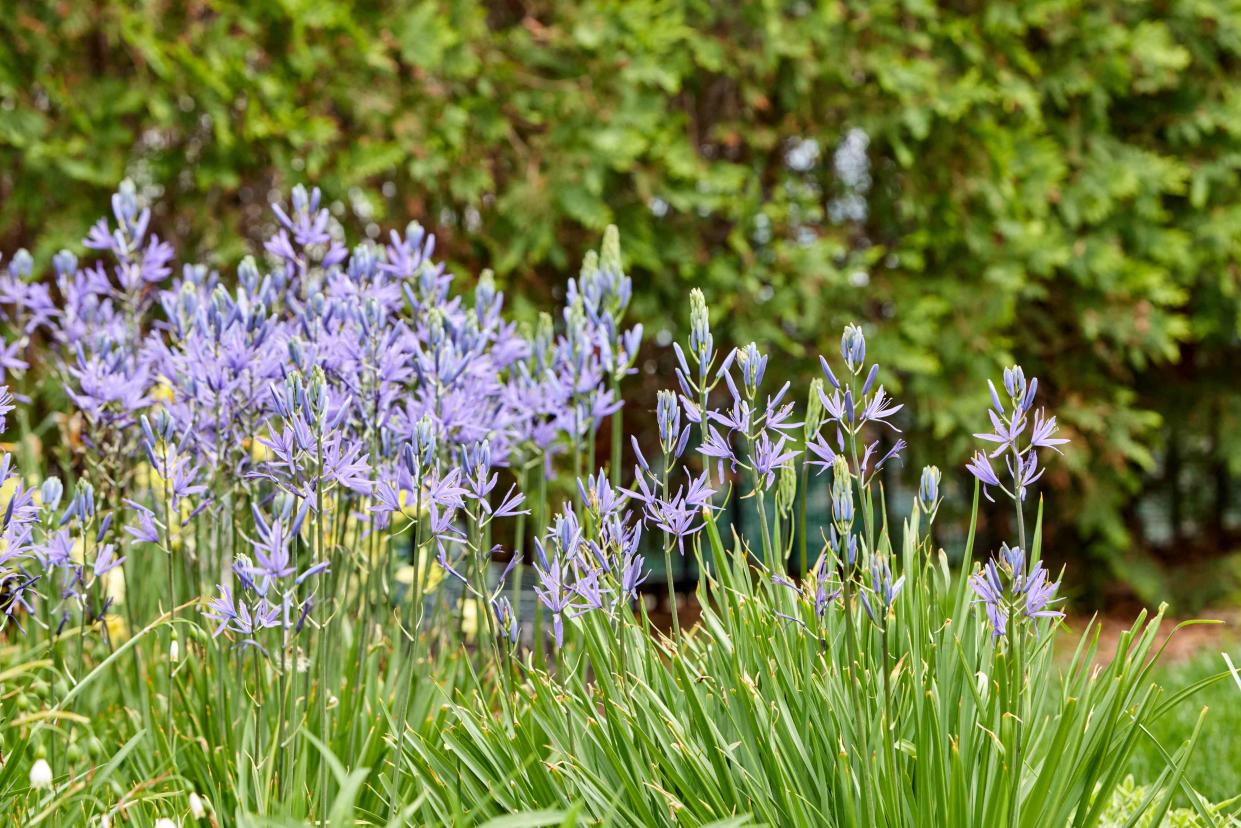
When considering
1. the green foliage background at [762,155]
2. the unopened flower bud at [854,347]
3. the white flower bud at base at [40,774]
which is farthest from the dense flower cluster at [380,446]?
the green foliage background at [762,155]

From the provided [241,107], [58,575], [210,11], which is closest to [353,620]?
[58,575]

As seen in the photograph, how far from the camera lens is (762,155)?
5914 millimetres

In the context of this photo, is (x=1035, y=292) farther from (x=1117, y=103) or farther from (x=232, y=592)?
(x=232, y=592)

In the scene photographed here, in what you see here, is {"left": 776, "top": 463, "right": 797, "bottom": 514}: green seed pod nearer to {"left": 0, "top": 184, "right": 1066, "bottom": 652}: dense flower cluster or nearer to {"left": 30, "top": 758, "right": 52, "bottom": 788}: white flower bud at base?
{"left": 0, "top": 184, "right": 1066, "bottom": 652}: dense flower cluster

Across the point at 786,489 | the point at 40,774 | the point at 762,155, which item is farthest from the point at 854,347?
the point at 762,155

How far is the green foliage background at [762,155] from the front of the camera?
4938 mm

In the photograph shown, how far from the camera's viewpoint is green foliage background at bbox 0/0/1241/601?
16.2ft

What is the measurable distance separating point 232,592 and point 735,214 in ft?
12.3

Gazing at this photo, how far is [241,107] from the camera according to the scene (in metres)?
5.07

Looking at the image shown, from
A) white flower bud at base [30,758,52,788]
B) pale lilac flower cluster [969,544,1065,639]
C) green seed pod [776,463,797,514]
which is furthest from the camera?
green seed pod [776,463,797,514]

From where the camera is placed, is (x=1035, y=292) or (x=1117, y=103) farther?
(x=1117, y=103)

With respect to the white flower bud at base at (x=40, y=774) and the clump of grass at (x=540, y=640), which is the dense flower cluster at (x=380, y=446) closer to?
the clump of grass at (x=540, y=640)

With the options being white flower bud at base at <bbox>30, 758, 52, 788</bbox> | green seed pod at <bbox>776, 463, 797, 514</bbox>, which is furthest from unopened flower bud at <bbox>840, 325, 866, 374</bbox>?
white flower bud at base at <bbox>30, 758, 52, 788</bbox>

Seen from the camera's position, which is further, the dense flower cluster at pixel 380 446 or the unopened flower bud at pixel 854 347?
the dense flower cluster at pixel 380 446
